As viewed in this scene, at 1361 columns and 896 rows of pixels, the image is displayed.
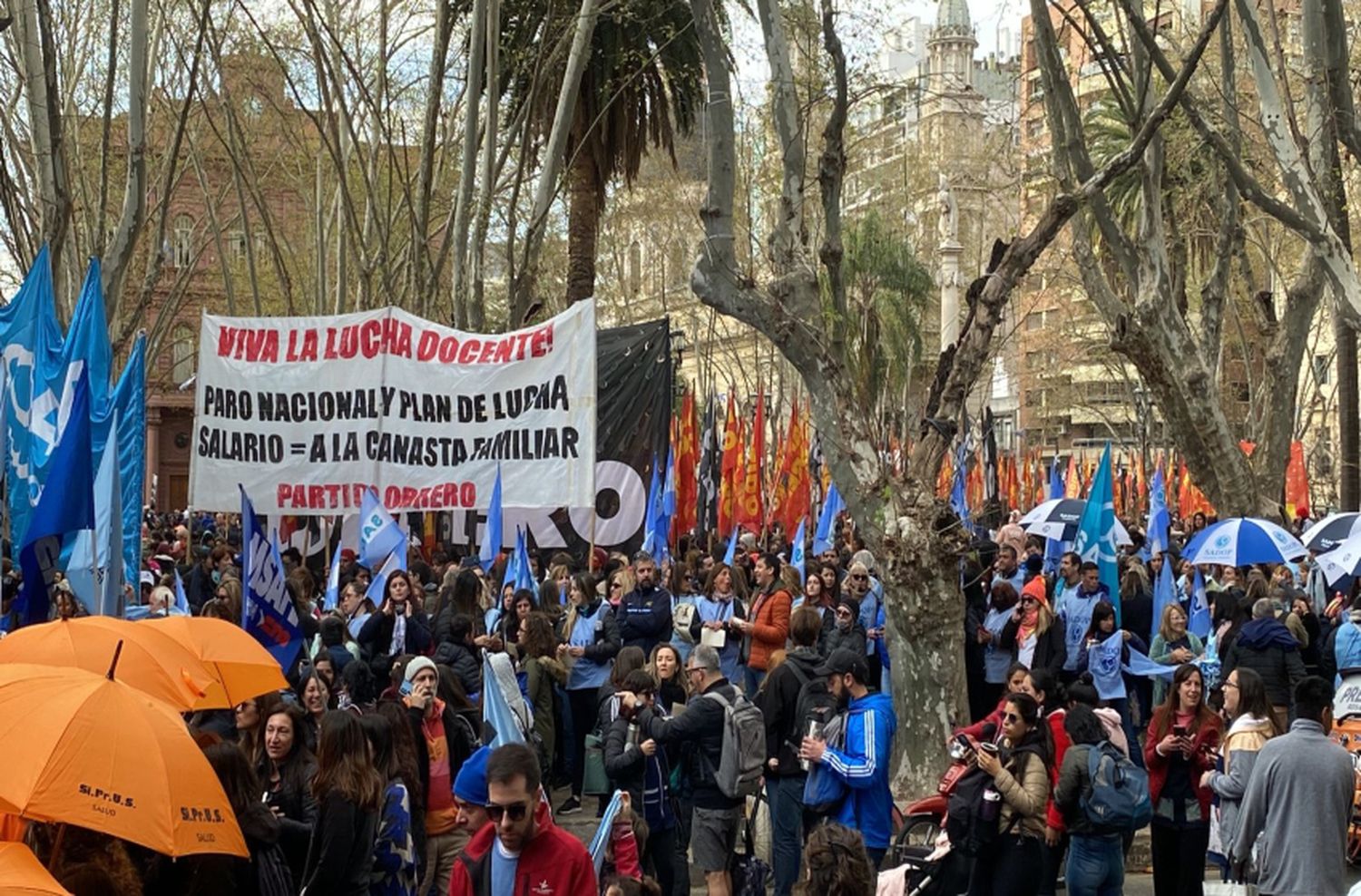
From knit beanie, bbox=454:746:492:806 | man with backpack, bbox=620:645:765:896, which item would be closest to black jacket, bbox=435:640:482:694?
man with backpack, bbox=620:645:765:896

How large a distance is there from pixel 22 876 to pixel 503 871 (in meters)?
1.80

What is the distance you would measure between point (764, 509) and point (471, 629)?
13251 mm

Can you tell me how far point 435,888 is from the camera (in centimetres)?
741

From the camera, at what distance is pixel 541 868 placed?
515 centimetres

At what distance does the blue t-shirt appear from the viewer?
515 centimetres

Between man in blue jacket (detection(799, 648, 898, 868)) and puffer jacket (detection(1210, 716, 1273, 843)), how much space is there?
141 centimetres

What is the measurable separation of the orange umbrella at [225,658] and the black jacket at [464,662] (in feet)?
→ 5.60

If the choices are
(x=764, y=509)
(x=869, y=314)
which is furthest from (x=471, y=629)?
(x=869, y=314)

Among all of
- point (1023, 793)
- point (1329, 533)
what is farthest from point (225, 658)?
point (1329, 533)

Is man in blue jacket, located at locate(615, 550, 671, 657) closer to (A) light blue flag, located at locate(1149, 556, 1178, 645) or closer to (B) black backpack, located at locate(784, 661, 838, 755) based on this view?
(B) black backpack, located at locate(784, 661, 838, 755)

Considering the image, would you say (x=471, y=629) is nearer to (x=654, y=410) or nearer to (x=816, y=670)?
(x=816, y=670)

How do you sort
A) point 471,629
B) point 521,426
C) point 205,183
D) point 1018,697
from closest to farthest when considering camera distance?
1. point 1018,697
2. point 471,629
3. point 521,426
4. point 205,183

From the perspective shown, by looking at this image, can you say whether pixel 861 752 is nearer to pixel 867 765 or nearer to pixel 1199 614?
pixel 867 765

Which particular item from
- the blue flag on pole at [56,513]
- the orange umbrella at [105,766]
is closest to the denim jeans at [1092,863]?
the orange umbrella at [105,766]
